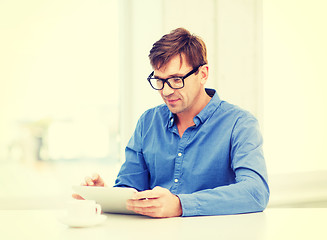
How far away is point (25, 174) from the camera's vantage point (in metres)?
2.96

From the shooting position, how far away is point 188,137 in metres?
2.17

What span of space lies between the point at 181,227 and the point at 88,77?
179cm

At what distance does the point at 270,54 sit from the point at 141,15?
1.01m

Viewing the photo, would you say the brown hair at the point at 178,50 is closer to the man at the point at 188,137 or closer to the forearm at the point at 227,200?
the man at the point at 188,137

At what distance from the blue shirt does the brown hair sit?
21 cm

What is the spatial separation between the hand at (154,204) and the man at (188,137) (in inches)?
12.5

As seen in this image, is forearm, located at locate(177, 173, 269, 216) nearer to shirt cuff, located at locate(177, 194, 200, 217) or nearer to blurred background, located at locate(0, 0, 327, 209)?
shirt cuff, located at locate(177, 194, 200, 217)

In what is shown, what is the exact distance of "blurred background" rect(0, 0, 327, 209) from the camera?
9.54 ft

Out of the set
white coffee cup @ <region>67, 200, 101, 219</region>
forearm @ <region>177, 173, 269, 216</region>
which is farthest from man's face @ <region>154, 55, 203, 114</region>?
white coffee cup @ <region>67, 200, 101, 219</region>

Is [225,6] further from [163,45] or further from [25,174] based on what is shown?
[25,174]

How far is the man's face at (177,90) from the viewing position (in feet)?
6.98

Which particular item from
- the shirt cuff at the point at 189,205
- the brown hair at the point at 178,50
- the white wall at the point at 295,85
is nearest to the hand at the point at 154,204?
the shirt cuff at the point at 189,205

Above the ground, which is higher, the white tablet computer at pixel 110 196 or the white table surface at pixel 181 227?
the white tablet computer at pixel 110 196

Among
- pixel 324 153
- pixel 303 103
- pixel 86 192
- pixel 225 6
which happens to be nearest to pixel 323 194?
pixel 324 153
